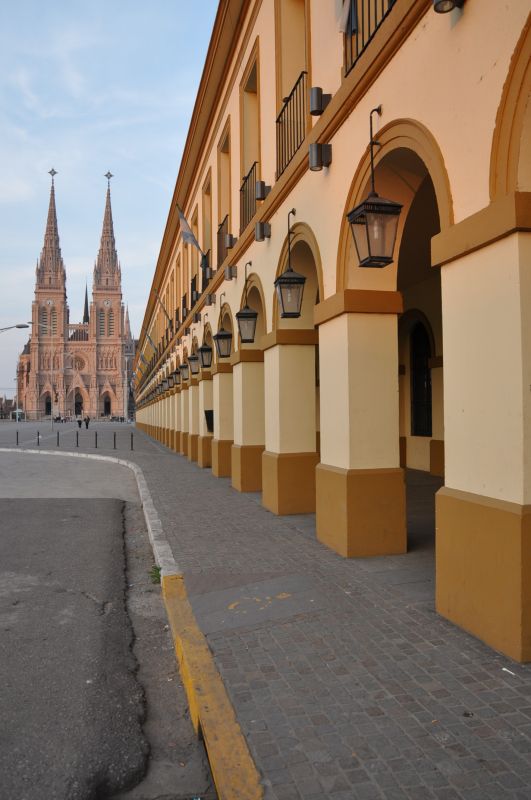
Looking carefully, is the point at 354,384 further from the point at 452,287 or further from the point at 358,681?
the point at 358,681

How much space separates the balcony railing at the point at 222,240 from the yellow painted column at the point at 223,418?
245 cm

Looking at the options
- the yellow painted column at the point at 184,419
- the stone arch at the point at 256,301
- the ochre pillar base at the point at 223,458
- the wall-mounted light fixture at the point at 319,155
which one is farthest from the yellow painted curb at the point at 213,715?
the yellow painted column at the point at 184,419

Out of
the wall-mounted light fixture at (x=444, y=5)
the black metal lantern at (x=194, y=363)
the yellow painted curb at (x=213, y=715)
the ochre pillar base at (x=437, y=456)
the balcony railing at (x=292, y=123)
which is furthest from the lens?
the black metal lantern at (x=194, y=363)

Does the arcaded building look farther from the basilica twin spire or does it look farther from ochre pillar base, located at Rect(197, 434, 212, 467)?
the basilica twin spire

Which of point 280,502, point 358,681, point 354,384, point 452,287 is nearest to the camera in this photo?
point 358,681

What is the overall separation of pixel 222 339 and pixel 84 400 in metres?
128

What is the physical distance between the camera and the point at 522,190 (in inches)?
158

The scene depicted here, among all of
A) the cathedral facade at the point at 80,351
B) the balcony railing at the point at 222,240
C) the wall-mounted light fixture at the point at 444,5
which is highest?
the cathedral facade at the point at 80,351

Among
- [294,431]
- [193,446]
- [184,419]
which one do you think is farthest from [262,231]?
[184,419]

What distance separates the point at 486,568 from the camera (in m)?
4.18

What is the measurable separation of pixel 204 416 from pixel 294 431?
26.7 ft

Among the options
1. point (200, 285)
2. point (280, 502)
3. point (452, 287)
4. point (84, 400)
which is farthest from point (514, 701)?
point (84, 400)

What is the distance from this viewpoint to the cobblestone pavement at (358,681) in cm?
276

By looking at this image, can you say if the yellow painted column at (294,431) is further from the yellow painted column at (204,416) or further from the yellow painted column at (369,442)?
the yellow painted column at (204,416)
